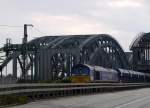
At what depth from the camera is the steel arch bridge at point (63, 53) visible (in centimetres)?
9688

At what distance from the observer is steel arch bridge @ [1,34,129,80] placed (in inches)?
3814

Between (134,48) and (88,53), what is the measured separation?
158 ft

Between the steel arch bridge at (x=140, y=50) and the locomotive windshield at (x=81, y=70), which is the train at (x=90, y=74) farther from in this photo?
the steel arch bridge at (x=140, y=50)

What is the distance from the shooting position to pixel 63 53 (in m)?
103

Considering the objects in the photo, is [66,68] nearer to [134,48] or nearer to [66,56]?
[66,56]

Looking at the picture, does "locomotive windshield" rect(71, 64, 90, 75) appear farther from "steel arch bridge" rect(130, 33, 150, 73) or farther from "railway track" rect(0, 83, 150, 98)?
"steel arch bridge" rect(130, 33, 150, 73)

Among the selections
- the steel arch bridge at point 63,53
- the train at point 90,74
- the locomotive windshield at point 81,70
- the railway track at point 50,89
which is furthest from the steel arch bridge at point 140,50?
the railway track at point 50,89

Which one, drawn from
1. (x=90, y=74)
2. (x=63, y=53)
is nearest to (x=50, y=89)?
(x=90, y=74)

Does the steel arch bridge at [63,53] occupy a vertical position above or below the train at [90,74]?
above

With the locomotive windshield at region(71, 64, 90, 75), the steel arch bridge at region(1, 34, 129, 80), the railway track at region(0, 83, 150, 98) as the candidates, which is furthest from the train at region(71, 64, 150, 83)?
the steel arch bridge at region(1, 34, 129, 80)

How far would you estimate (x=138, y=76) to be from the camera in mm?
112438

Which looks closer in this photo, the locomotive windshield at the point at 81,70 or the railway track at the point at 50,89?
the railway track at the point at 50,89

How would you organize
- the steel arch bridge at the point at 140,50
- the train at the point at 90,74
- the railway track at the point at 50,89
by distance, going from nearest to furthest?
the railway track at the point at 50,89, the train at the point at 90,74, the steel arch bridge at the point at 140,50

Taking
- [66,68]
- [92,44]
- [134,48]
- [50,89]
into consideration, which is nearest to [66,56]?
[66,68]
